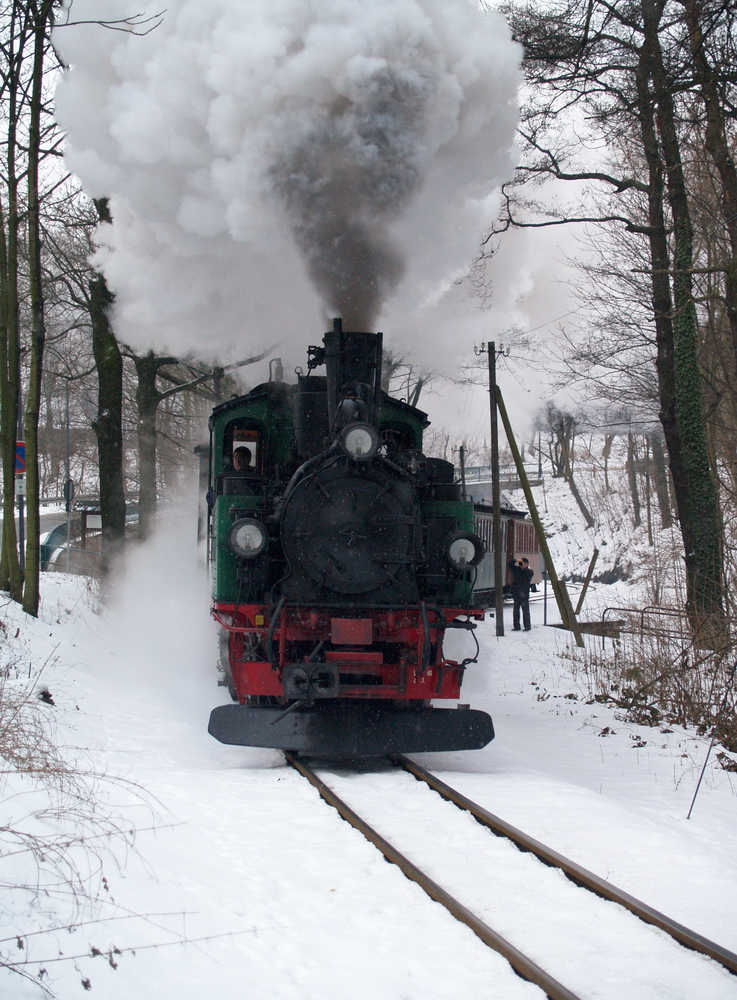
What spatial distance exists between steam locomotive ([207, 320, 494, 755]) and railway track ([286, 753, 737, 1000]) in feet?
2.34

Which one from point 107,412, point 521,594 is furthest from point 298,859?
point 521,594

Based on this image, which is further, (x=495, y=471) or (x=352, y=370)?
(x=495, y=471)

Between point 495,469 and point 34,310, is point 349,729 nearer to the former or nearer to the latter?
point 34,310

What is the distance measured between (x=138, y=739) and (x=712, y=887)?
426 centimetres

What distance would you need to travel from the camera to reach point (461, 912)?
11.2 ft

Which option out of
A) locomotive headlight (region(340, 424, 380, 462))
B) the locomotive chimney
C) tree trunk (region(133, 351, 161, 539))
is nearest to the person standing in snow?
tree trunk (region(133, 351, 161, 539))

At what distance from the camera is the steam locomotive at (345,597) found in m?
5.92

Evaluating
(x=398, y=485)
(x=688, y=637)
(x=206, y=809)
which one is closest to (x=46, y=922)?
(x=206, y=809)

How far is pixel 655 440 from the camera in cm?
3017

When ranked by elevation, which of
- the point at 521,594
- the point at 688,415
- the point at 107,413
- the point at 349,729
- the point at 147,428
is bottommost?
the point at 349,729

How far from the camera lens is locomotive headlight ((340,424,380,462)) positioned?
19.4 feet

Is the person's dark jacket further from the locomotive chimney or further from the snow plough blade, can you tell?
the locomotive chimney

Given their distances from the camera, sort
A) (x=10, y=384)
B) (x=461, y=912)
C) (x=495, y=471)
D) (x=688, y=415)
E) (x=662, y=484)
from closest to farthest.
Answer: (x=461, y=912)
(x=10, y=384)
(x=688, y=415)
(x=495, y=471)
(x=662, y=484)

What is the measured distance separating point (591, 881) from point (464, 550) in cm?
304
